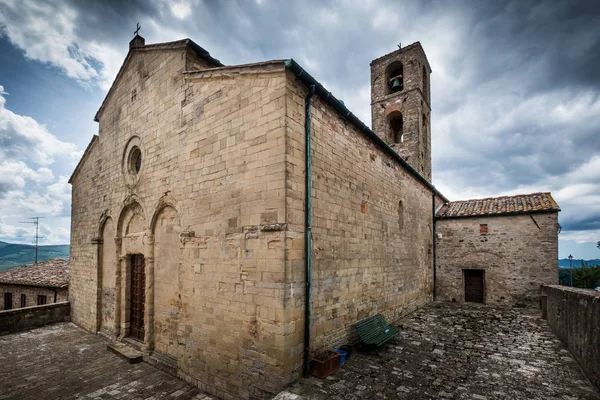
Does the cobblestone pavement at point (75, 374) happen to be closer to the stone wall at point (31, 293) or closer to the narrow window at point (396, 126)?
the stone wall at point (31, 293)

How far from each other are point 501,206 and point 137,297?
638 inches

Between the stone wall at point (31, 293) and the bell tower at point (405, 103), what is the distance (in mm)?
18183

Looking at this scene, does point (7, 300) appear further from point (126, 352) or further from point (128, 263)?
point (126, 352)

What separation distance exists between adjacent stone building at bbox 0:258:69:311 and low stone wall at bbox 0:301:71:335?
7.25ft

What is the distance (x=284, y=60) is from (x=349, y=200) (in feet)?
11.6

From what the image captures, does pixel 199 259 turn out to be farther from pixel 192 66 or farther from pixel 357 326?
pixel 192 66

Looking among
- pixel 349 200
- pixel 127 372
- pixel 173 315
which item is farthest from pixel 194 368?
pixel 349 200

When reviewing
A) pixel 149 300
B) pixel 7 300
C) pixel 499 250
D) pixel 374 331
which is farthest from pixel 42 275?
pixel 499 250

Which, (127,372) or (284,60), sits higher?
(284,60)

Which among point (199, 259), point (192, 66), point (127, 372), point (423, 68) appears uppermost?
point (423, 68)

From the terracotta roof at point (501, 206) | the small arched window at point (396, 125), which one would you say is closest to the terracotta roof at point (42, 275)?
the small arched window at point (396, 125)

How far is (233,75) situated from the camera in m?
5.90

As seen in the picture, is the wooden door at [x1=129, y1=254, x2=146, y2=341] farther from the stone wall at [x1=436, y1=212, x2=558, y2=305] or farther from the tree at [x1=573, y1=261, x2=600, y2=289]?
the tree at [x1=573, y1=261, x2=600, y2=289]

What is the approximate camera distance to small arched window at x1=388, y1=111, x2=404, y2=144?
54.0ft
